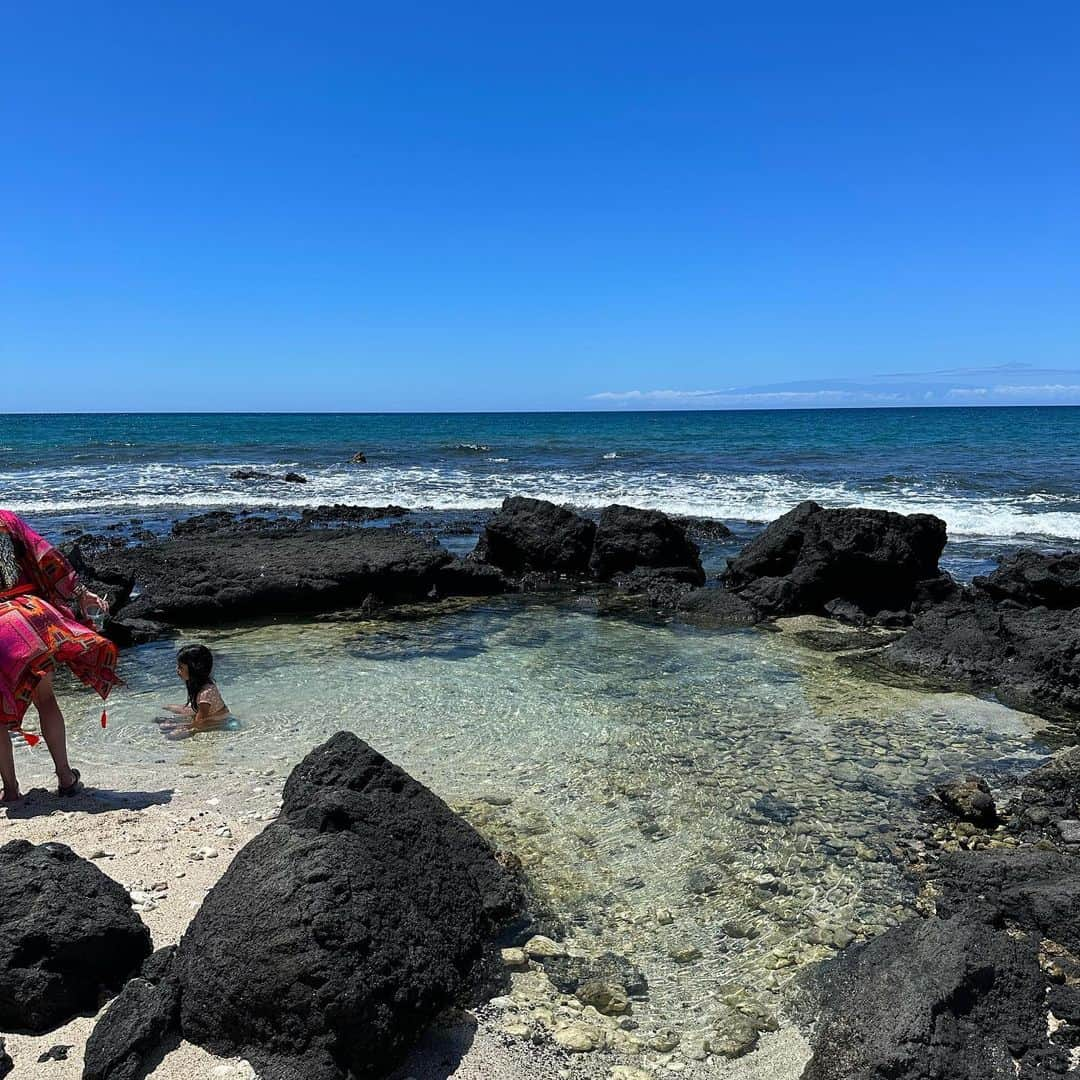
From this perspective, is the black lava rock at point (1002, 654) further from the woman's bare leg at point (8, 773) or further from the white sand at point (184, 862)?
the woman's bare leg at point (8, 773)

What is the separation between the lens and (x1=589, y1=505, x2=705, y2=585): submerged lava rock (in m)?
13.9

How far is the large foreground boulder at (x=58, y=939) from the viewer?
3.47 meters

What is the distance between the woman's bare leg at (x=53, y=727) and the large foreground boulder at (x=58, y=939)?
161 cm

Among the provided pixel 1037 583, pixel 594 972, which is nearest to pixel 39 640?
pixel 594 972

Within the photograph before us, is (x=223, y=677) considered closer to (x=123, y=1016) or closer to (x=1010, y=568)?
(x=123, y=1016)

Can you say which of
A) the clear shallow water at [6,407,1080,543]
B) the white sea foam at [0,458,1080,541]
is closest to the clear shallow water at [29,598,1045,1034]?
the clear shallow water at [6,407,1080,543]

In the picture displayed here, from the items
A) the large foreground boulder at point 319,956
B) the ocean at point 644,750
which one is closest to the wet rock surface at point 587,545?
the ocean at point 644,750

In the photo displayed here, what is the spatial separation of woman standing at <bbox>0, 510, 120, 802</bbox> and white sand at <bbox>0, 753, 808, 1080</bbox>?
1.29ft

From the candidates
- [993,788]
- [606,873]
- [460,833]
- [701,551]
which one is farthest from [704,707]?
[701,551]

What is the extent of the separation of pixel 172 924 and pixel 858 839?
3.68m

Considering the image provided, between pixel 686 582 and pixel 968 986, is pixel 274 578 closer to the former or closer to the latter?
pixel 686 582

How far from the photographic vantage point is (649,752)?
672 cm

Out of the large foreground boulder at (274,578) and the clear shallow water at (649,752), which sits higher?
the large foreground boulder at (274,578)

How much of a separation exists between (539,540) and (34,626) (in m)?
9.92
